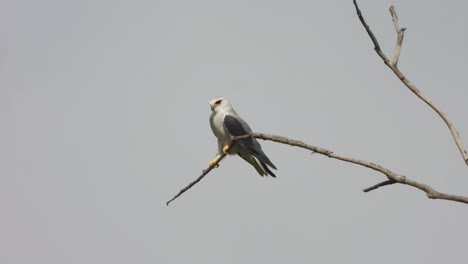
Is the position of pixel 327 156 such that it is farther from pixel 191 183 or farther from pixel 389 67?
pixel 191 183

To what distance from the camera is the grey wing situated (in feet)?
35.8

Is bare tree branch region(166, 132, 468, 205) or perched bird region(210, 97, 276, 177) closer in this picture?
bare tree branch region(166, 132, 468, 205)

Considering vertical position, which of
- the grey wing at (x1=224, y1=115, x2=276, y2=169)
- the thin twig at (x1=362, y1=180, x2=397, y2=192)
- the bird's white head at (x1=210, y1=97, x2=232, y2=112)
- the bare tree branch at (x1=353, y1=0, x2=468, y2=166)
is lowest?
the thin twig at (x1=362, y1=180, x2=397, y2=192)

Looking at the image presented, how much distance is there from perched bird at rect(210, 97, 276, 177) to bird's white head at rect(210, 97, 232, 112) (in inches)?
5.9

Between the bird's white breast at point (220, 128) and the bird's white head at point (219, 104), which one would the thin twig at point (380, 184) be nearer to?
the bird's white breast at point (220, 128)

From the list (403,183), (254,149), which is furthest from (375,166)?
(254,149)

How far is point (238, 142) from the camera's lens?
434 inches

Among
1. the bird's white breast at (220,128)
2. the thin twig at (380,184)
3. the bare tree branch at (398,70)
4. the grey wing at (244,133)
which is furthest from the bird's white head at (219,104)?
the thin twig at (380,184)

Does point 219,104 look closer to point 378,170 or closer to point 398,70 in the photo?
point 398,70

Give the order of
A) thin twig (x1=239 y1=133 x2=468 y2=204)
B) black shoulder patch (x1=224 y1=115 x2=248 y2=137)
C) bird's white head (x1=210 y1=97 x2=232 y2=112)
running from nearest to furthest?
1. thin twig (x1=239 y1=133 x2=468 y2=204)
2. black shoulder patch (x1=224 y1=115 x2=248 y2=137)
3. bird's white head (x1=210 y1=97 x2=232 y2=112)

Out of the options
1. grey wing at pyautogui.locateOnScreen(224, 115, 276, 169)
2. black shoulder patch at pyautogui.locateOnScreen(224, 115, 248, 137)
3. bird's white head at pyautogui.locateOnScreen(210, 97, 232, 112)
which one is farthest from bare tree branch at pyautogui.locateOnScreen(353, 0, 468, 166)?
bird's white head at pyautogui.locateOnScreen(210, 97, 232, 112)

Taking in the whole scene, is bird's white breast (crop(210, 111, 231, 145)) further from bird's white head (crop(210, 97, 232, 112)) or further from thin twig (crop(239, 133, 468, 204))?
thin twig (crop(239, 133, 468, 204))

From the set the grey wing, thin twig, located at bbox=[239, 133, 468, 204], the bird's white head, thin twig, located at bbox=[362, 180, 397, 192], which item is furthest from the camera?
the bird's white head

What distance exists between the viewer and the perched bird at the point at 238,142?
36.0 ft
